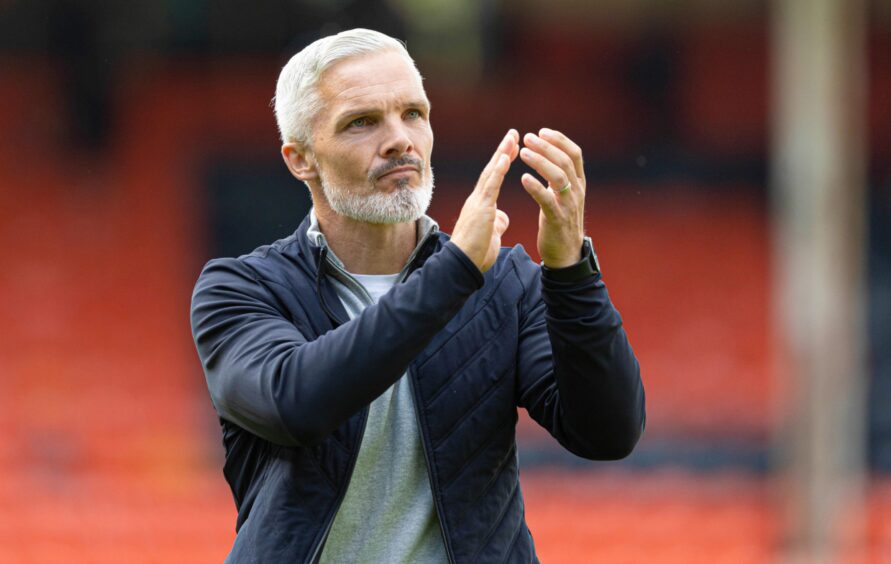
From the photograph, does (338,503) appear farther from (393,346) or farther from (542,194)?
(542,194)

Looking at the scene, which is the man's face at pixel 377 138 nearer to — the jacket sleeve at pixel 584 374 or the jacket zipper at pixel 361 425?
the jacket zipper at pixel 361 425

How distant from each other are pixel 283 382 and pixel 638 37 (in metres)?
8.71

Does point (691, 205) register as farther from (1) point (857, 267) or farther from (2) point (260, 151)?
(2) point (260, 151)

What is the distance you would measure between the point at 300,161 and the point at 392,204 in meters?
0.26

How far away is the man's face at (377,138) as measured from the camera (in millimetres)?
2170

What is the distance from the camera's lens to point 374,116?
219cm

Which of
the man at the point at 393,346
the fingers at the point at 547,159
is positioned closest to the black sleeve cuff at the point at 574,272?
the man at the point at 393,346

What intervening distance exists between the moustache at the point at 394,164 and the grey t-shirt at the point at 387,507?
357 millimetres

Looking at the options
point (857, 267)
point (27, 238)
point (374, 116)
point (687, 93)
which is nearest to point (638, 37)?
point (687, 93)

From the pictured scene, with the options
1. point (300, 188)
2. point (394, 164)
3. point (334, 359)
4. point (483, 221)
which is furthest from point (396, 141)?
point (300, 188)

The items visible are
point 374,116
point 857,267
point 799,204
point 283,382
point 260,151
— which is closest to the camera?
point 283,382

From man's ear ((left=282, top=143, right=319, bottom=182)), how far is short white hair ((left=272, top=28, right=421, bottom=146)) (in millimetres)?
16

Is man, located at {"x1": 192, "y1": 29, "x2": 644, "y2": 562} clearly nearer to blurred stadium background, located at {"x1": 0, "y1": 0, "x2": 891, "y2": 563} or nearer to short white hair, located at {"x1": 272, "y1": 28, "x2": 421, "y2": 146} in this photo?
short white hair, located at {"x1": 272, "y1": 28, "x2": 421, "y2": 146}

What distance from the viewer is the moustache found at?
7.13 ft
